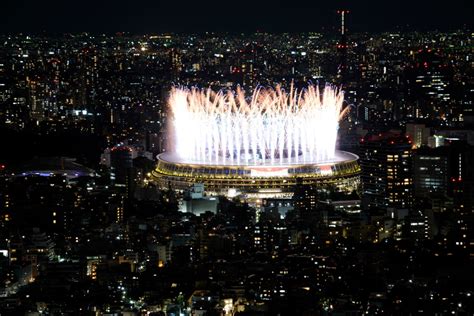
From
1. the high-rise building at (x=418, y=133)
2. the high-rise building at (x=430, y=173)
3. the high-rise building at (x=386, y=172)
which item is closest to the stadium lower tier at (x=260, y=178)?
the high-rise building at (x=386, y=172)

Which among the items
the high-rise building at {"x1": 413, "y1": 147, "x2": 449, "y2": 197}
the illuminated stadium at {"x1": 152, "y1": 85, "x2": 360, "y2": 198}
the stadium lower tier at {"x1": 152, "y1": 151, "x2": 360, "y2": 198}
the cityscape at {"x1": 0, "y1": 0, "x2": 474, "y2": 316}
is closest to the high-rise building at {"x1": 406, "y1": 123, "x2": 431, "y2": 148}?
the cityscape at {"x1": 0, "y1": 0, "x2": 474, "y2": 316}

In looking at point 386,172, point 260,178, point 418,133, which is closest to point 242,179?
point 260,178

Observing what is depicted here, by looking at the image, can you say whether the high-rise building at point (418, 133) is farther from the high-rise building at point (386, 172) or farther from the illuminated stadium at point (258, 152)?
the illuminated stadium at point (258, 152)

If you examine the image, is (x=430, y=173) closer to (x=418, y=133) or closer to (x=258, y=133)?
(x=258, y=133)

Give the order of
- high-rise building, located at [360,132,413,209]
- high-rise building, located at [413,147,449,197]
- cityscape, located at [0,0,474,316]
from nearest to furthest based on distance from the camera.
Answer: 1. cityscape, located at [0,0,474,316]
2. high-rise building, located at [360,132,413,209]
3. high-rise building, located at [413,147,449,197]

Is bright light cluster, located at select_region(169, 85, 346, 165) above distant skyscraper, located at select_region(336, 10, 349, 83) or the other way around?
the other way around

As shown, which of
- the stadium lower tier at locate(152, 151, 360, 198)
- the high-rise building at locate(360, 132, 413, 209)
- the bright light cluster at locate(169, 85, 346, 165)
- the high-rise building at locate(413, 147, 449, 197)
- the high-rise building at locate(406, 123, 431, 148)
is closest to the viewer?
the stadium lower tier at locate(152, 151, 360, 198)

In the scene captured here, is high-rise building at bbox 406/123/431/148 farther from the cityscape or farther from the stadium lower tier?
the stadium lower tier
